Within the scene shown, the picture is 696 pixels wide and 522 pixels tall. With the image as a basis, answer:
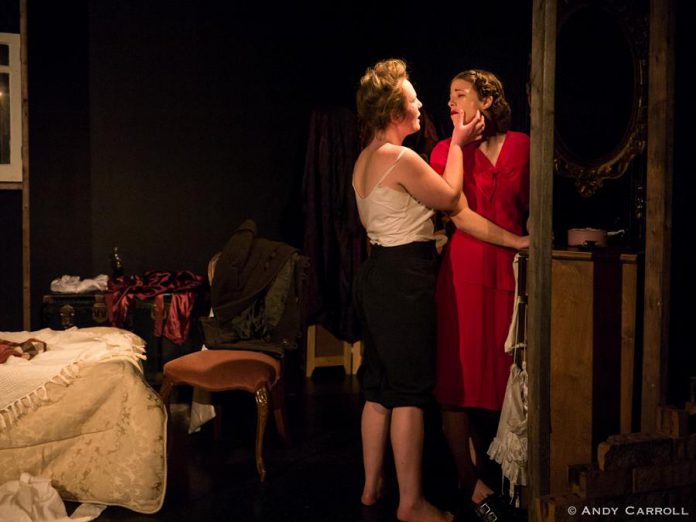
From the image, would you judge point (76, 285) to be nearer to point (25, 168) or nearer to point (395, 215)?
point (25, 168)

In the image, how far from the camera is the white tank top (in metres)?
2.80

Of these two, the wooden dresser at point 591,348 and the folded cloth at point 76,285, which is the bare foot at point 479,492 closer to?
the wooden dresser at point 591,348

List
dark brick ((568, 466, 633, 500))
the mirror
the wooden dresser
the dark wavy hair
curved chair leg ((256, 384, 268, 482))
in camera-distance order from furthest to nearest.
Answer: curved chair leg ((256, 384, 268, 482)) → the mirror → the dark wavy hair → the wooden dresser → dark brick ((568, 466, 633, 500))

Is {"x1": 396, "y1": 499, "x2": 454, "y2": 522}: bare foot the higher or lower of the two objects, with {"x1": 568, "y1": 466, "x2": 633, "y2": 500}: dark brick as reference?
lower

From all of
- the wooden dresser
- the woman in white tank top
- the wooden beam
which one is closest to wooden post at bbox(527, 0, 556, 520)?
the wooden dresser

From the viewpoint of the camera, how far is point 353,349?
226 inches

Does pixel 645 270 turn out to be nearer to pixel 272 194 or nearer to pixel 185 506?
pixel 185 506

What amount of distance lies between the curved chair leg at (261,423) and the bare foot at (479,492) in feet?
3.10

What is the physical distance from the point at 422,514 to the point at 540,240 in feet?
3.79

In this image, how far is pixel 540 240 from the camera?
93.8 inches

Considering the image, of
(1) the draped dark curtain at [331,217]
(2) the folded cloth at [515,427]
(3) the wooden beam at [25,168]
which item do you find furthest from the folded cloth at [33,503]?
(1) the draped dark curtain at [331,217]

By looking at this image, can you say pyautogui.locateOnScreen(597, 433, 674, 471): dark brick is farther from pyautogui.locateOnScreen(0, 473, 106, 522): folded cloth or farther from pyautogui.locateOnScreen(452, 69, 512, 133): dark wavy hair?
pyautogui.locateOnScreen(0, 473, 106, 522): folded cloth

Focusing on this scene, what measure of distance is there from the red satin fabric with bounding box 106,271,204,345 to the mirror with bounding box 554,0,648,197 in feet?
8.54

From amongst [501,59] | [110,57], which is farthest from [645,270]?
[110,57]
